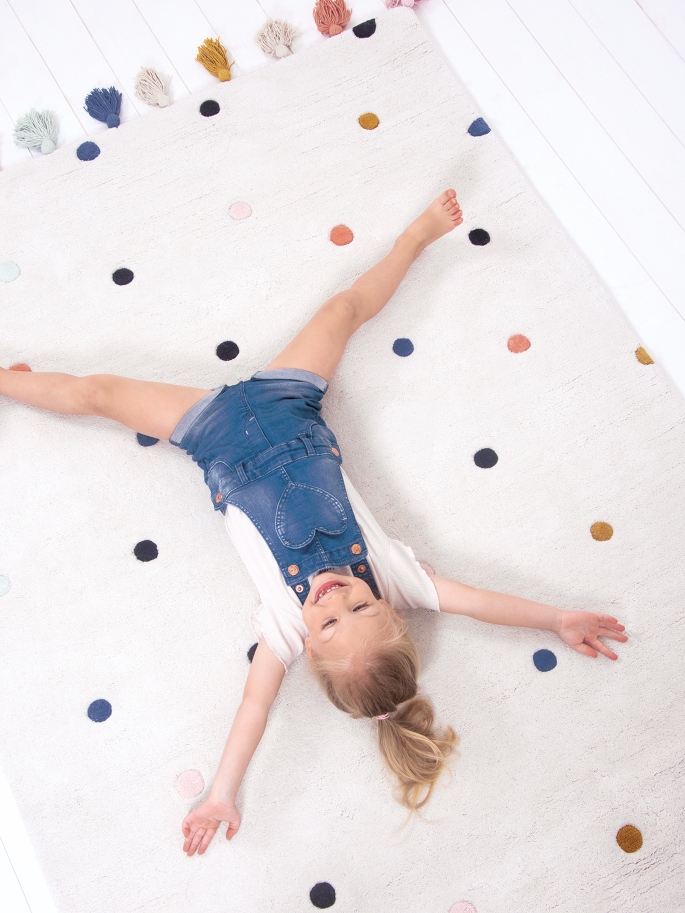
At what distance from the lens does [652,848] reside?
107 centimetres

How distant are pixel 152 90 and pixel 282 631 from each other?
3.17 ft

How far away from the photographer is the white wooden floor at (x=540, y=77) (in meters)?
1.32

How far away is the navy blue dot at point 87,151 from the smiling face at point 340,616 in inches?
33.5

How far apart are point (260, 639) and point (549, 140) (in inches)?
39.8

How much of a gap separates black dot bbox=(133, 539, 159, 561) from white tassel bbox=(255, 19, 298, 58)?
0.90 meters

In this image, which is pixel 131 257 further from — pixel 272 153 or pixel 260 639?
pixel 260 639

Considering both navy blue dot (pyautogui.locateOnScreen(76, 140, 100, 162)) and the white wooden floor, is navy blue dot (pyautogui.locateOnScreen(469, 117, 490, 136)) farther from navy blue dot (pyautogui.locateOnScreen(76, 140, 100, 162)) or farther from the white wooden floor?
navy blue dot (pyautogui.locateOnScreen(76, 140, 100, 162))

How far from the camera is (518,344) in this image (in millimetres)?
1229

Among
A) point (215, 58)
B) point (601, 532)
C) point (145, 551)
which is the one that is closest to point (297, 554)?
point (145, 551)

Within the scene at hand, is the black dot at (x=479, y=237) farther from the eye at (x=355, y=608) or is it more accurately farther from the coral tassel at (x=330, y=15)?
the eye at (x=355, y=608)

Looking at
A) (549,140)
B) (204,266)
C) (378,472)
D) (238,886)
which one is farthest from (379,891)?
(549,140)

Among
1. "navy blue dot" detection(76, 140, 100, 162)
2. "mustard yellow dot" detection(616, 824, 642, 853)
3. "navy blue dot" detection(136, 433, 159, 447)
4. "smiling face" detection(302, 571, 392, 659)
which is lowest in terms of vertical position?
"mustard yellow dot" detection(616, 824, 642, 853)

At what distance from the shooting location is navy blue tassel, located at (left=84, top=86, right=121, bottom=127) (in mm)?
1308

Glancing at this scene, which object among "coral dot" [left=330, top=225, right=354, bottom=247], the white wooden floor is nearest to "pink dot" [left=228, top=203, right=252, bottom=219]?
"coral dot" [left=330, top=225, right=354, bottom=247]
